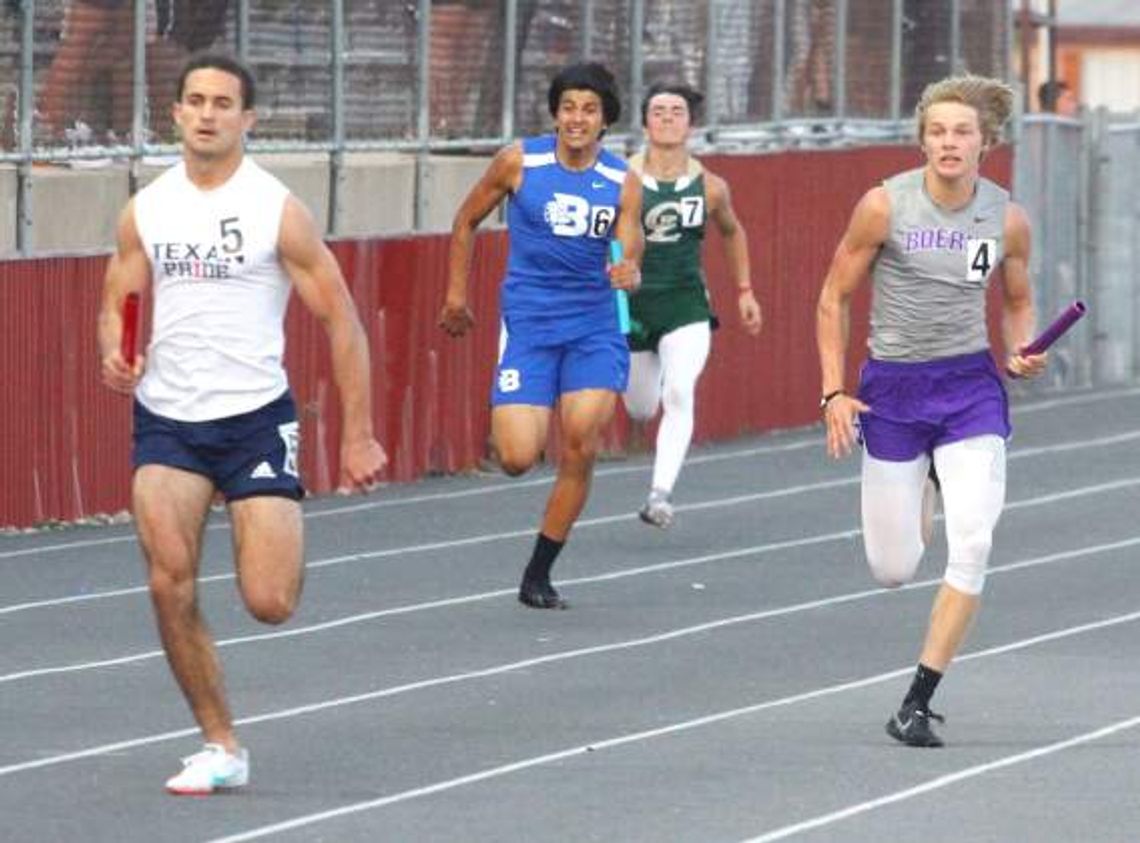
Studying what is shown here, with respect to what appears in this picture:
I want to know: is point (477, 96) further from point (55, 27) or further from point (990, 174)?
point (990, 174)

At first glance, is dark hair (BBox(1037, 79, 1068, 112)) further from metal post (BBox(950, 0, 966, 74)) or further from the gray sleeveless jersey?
the gray sleeveless jersey

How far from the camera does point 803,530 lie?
1923 cm

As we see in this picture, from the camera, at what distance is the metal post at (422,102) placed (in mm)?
22484

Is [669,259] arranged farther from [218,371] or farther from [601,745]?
[218,371]

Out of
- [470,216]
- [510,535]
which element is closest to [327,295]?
[470,216]

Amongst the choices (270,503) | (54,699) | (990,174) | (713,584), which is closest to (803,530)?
(713,584)

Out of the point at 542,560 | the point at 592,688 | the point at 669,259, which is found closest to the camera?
the point at 592,688

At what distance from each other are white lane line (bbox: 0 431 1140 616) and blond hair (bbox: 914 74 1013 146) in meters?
4.87

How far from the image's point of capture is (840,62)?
28641 mm

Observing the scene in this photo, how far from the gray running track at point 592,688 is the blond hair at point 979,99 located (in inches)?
70.0

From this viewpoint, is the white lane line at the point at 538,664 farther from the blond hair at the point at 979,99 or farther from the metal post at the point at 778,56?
the metal post at the point at 778,56

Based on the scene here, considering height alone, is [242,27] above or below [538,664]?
above

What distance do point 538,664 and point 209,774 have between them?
332 cm

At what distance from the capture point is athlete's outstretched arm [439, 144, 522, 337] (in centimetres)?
1569
